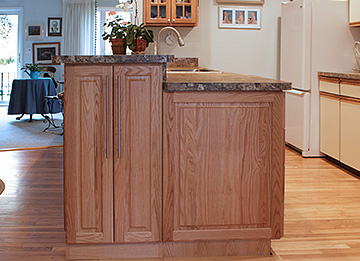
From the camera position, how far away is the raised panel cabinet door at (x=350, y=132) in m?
4.05

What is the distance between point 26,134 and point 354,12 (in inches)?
180

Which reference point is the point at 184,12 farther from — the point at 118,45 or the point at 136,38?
the point at 118,45

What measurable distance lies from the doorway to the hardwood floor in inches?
267

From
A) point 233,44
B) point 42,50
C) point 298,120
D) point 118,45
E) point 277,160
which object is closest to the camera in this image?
point 277,160

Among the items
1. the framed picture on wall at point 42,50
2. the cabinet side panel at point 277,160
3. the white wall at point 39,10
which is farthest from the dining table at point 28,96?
the cabinet side panel at point 277,160

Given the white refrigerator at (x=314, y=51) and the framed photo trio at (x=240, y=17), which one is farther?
the framed photo trio at (x=240, y=17)

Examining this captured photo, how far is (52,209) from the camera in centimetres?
320

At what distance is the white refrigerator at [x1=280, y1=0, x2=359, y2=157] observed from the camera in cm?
481

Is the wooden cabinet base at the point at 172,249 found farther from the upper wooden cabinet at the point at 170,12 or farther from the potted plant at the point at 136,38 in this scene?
the upper wooden cabinet at the point at 170,12

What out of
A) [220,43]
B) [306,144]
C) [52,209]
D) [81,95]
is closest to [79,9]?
[220,43]

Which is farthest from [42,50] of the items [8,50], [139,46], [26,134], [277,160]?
[277,160]

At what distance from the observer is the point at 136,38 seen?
2.74 meters

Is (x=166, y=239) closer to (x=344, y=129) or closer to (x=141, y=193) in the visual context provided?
(x=141, y=193)

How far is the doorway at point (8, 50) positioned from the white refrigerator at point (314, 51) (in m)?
7.64
